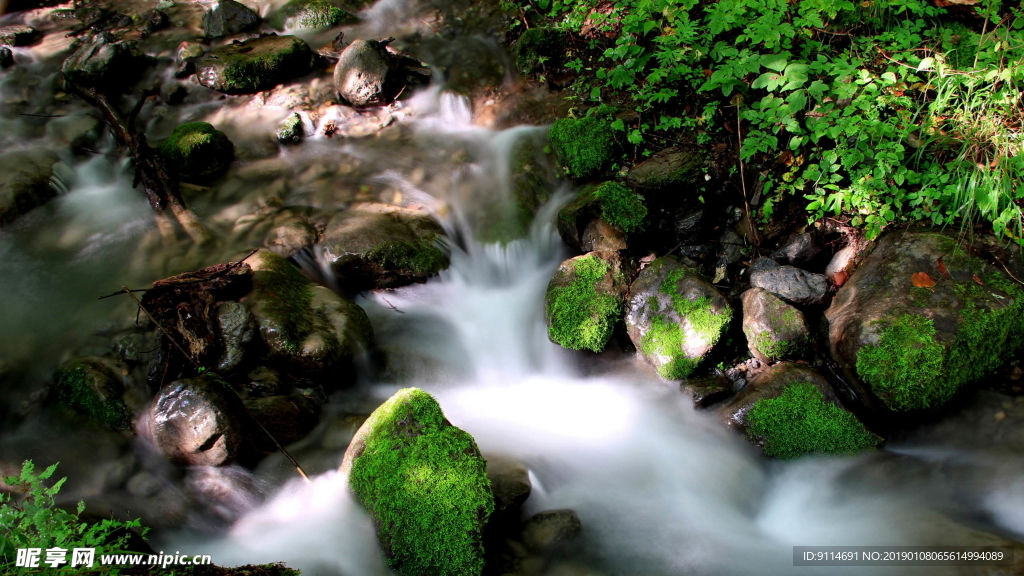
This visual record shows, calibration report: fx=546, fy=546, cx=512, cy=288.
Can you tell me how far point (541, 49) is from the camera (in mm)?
7348

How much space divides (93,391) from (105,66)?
592 centimetres

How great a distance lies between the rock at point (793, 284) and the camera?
4.63m

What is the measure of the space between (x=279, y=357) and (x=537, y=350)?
228 centimetres

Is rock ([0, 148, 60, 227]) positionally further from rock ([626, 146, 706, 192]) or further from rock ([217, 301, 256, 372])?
rock ([626, 146, 706, 192])

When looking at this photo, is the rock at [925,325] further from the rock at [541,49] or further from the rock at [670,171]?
the rock at [541,49]

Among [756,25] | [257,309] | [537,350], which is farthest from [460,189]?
[756,25]

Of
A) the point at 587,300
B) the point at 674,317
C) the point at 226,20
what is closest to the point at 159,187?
the point at 226,20

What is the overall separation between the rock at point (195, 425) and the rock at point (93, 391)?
0.45 metres

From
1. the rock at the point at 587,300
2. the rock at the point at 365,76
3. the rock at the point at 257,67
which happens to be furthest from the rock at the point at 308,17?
the rock at the point at 587,300

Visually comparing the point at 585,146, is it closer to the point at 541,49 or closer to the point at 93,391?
the point at 541,49

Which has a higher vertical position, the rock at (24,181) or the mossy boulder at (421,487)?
the rock at (24,181)

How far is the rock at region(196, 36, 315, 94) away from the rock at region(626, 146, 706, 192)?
5281 mm

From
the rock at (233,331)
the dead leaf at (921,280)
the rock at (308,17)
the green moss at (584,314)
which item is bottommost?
the green moss at (584,314)

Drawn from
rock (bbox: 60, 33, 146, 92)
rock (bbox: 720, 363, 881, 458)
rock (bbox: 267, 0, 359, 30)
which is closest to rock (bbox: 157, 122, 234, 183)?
rock (bbox: 60, 33, 146, 92)
